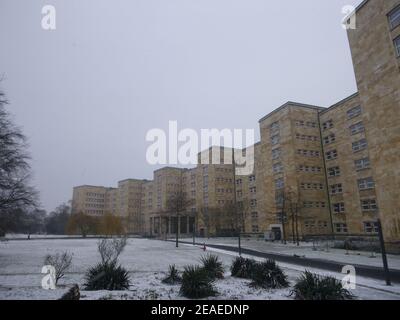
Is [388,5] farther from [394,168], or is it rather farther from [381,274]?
[381,274]

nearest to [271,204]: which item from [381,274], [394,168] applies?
[394,168]

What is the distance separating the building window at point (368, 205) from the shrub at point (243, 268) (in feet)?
113

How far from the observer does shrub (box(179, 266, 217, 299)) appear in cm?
843

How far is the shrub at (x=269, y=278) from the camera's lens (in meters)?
9.90

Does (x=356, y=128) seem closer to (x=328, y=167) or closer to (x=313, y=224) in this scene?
(x=328, y=167)

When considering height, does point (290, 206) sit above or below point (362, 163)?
below

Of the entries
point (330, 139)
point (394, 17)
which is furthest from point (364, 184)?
point (394, 17)

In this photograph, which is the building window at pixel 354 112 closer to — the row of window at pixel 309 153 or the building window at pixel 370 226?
the row of window at pixel 309 153

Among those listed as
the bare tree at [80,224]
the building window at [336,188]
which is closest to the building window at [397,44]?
the building window at [336,188]

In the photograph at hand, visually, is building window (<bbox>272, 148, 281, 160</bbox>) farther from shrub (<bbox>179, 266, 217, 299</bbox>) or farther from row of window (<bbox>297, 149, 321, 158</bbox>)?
shrub (<bbox>179, 266, 217, 299</bbox>)

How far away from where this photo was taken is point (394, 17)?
24406mm

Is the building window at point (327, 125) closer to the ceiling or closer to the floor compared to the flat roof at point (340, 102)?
closer to the floor

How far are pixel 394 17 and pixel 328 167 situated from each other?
2839 cm

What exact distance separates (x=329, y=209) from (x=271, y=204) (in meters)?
9.72
